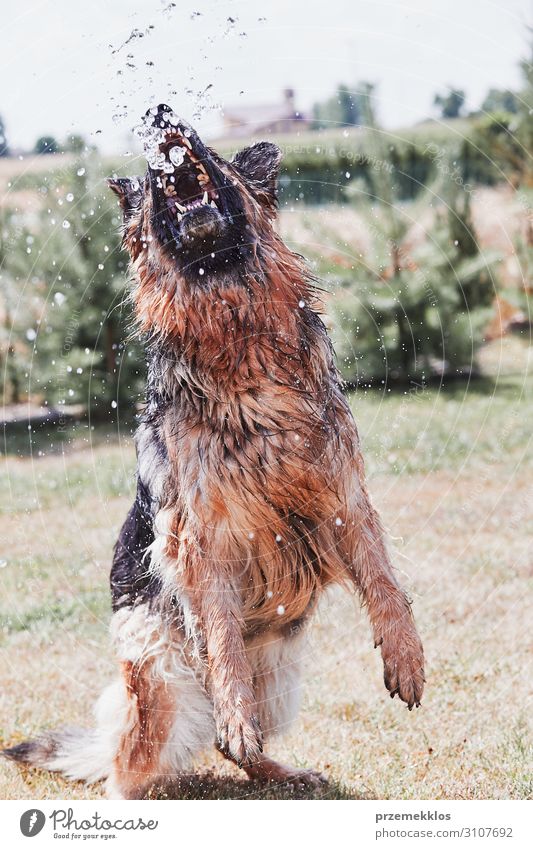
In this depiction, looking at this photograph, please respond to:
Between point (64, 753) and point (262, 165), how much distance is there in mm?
2738

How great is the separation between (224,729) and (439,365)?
7025 mm

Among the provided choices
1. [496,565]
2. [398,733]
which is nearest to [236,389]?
[398,733]

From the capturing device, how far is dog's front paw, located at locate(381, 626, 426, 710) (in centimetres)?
342

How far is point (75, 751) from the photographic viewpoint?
4.13 m

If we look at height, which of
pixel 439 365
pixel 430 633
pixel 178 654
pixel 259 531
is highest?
pixel 259 531

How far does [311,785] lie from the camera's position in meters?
3.98

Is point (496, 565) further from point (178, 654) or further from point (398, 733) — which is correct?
point (178, 654)

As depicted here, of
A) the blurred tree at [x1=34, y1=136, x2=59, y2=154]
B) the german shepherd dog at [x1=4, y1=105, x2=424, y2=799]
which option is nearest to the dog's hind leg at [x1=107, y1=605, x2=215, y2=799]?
the german shepherd dog at [x1=4, y1=105, x2=424, y2=799]

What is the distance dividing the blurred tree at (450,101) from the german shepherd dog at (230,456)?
3.63 m

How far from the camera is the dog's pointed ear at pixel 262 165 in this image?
3.36 m

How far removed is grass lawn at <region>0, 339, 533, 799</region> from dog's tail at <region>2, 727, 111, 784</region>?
0.20 feet

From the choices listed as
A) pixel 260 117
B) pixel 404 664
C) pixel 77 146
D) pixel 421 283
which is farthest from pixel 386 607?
pixel 421 283

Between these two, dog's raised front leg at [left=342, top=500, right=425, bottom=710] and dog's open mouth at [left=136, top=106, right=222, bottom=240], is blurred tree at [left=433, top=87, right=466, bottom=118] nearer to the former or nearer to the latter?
dog's open mouth at [left=136, top=106, right=222, bottom=240]

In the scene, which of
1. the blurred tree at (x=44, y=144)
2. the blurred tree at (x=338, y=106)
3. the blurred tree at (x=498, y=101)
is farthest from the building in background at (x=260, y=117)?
the blurred tree at (x=498, y=101)
